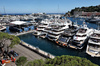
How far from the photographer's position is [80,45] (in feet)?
92.6

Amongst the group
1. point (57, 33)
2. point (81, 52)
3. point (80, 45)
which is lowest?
point (81, 52)

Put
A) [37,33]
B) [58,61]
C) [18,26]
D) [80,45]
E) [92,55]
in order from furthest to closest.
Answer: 1. [18,26]
2. [37,33]
3. [80,45]
4. [92,55]
5. [58,61]

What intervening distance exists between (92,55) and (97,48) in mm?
3220

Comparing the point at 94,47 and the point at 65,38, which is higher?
the point at 65,38

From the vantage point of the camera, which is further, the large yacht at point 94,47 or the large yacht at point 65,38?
the large yacht at point 65,38

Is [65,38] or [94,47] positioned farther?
[65,38]

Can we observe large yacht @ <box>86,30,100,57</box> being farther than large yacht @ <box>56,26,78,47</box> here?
No

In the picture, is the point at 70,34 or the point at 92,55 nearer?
the point at 92,55

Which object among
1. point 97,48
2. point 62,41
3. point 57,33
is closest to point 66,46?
point 62,41

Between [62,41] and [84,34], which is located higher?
[84,34]

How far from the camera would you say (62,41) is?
33719 mm

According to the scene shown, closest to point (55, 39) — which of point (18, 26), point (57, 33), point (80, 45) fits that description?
point (57, 33)

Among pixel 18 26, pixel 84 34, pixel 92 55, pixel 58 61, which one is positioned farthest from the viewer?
pixel 18 26

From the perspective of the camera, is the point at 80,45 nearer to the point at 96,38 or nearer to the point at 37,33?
A: the point at 96,38
